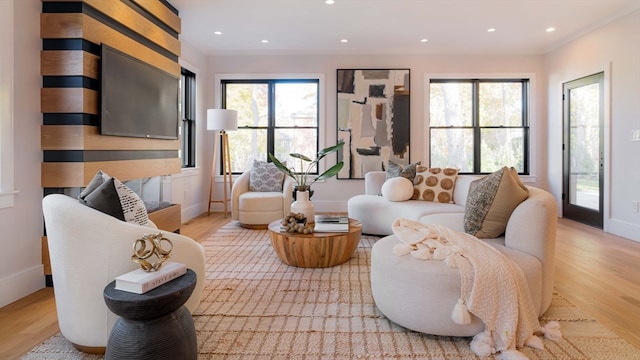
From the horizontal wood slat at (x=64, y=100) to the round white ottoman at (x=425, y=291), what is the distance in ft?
7.89

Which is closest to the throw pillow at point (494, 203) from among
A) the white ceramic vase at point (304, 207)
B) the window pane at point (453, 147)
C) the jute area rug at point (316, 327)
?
the jute area rug at point (316, 327)

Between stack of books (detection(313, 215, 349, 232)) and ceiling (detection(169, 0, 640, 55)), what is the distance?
8.12ft

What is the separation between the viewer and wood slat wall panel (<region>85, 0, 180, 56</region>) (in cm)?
286

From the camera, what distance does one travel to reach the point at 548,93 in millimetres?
5785

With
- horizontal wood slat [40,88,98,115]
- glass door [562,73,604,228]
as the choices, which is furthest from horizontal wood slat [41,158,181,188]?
glass door [562,73,604,228]

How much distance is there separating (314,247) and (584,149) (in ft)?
14.9

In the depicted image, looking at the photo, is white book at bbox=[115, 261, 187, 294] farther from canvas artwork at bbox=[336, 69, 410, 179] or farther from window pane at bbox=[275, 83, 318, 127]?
window pane at bbox=[275, 83, 318, 127]

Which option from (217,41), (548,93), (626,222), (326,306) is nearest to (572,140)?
(548,93)

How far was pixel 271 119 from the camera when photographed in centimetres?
609

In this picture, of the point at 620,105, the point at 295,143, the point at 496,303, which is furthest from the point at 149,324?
the point at 620,105

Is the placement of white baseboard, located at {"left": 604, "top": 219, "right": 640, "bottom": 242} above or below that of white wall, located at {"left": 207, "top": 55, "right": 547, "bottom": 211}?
below

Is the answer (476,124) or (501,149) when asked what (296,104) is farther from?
(501,149)

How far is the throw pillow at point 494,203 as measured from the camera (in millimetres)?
2146

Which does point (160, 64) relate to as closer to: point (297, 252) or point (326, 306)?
point (297, 252)
